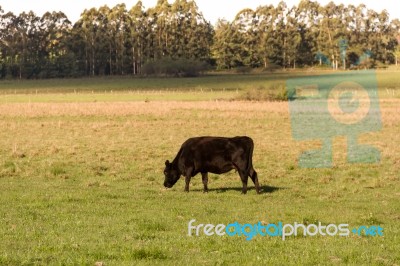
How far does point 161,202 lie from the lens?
49.4ft

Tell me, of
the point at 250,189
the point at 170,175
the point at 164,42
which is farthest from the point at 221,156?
the point at 164,42

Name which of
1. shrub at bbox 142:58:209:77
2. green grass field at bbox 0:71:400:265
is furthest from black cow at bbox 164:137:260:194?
shrub at bbox 142:58:209:77

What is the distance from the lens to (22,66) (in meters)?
136

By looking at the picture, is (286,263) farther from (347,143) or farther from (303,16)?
(303,16)

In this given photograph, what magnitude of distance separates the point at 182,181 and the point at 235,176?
207cm

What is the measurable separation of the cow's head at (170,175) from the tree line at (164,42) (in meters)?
115

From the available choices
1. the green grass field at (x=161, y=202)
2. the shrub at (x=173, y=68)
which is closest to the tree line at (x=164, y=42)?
the shrub at (x=173, y=68)

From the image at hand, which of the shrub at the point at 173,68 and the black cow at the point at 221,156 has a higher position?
the shrub at the point at 173,68

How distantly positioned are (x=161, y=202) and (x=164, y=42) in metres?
134

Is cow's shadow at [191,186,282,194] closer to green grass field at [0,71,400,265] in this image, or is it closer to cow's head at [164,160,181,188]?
green grass field at [0,71,400,265]

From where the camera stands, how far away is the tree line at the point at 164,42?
13875 centimetres

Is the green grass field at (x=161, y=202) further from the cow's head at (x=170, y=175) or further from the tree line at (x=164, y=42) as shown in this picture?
the tree line at (x=164, y=42)

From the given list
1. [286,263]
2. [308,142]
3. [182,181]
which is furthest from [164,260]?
[308,142]

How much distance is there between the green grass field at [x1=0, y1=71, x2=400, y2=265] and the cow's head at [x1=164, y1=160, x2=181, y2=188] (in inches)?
8.3
